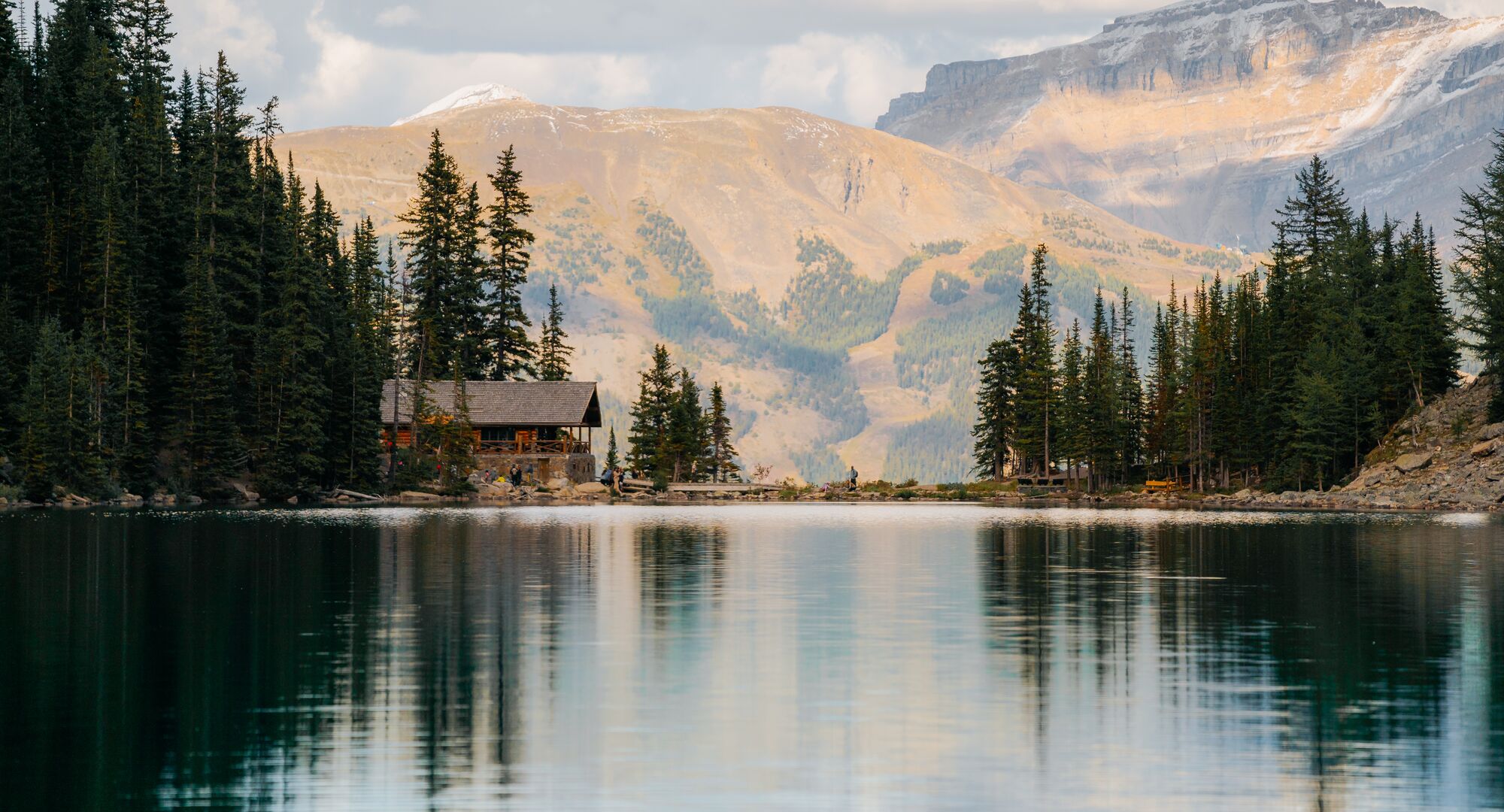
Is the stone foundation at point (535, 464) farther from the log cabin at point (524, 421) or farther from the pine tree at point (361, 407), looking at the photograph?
the pine tree at point (361, 407)

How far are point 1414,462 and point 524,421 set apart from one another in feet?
214

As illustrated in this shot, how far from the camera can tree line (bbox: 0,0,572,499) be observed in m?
87.1

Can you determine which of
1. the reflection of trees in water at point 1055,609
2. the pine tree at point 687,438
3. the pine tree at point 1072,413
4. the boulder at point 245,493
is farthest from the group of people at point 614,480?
the reflection of trees in water at point 1055,609

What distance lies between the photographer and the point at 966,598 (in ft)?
112

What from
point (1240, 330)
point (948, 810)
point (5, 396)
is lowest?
point (948, 810)

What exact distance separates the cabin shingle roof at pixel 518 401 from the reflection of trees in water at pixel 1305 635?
78.2m

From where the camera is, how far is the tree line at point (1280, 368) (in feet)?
367

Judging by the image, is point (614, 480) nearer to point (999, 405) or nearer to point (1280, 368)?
point (999, 405)

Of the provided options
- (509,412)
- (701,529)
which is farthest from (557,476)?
(701,529)

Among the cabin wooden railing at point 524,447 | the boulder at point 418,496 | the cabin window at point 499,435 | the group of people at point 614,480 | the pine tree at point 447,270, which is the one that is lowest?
the boulder at point 418,496

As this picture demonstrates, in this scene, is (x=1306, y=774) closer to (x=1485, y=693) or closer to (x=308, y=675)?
(x=1485, y=693)

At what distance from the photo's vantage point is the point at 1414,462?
10350cm

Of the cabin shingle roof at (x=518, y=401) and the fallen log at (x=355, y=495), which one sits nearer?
the fallen log at (x=355, y=495)

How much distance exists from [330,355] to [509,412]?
72.8 ft
